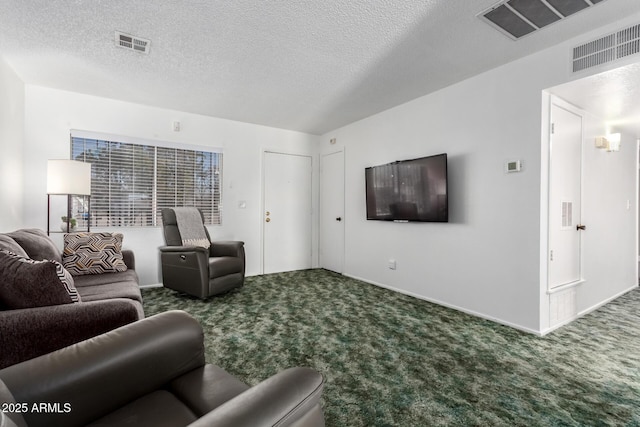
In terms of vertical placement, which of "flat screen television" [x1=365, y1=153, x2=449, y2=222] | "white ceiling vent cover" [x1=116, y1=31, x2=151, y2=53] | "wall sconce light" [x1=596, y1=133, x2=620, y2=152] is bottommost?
"flat screen television" [x1=365, y1=153, x2=449, y2=222]

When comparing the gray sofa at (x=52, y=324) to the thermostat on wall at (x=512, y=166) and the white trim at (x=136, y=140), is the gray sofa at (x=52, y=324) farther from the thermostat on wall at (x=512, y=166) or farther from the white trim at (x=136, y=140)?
the thermostat on wall at (x=512, y=166)

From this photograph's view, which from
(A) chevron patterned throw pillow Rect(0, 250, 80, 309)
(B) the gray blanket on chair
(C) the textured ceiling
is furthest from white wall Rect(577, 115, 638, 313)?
(B) the gray blanket on chair

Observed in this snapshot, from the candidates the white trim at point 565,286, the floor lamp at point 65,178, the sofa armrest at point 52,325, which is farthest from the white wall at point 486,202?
the floor lamp at point 65,178

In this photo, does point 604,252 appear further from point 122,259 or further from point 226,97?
point 122,259

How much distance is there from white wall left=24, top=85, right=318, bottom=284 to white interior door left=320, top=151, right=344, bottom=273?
0.27 meters

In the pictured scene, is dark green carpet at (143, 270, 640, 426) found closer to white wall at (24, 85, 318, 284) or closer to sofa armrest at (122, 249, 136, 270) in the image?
sofa armrest at (122, 249, 136, 270)

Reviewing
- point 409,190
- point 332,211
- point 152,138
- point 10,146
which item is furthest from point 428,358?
point 10,146

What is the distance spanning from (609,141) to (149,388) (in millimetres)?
4808

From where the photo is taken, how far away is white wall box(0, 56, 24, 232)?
278cm

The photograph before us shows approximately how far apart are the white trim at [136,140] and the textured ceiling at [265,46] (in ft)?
1.63

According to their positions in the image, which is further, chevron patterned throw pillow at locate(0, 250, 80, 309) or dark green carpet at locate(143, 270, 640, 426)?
dark green carpet at locate(143, 270, 640, 426)

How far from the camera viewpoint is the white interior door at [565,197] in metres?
2.73

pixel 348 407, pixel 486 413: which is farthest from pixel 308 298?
pixel 486 413

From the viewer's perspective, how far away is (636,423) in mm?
1518
